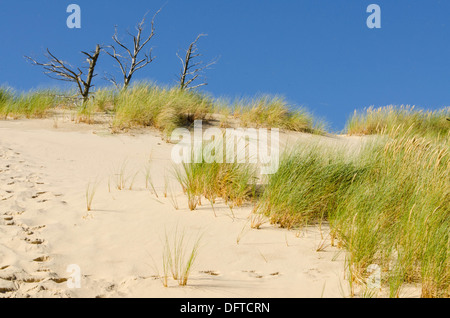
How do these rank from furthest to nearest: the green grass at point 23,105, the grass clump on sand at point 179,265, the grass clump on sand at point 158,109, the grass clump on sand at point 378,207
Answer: the green grass at point 23,105, the grass clump on sand at point 158,109, the grass clump on sand at point 179,265, the grass clump on sand at point 378,207

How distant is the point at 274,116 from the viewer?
11.2m

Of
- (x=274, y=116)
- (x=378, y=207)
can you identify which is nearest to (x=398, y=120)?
(x=274, y=116)

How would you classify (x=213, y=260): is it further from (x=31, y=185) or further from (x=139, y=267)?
(x=31, y=185)

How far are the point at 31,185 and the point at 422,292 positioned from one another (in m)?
5.02

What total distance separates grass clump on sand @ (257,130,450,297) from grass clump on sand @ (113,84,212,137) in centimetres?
525

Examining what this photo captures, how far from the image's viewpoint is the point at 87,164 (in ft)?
24.0

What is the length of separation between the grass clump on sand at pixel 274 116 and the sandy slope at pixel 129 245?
195 inches

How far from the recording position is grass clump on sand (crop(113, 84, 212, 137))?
9852 mm

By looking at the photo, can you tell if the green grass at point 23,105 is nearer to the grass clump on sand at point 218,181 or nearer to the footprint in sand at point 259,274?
the grass clump on sand at point 218,181

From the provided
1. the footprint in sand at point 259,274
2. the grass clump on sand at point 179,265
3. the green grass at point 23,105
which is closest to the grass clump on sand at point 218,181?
the grass clump on sand at point 179,265

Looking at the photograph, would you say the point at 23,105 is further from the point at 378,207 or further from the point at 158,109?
the point at 378,207

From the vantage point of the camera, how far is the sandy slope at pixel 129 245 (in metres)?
3.00

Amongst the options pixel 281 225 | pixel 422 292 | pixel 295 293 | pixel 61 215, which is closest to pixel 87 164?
pixel 61 215

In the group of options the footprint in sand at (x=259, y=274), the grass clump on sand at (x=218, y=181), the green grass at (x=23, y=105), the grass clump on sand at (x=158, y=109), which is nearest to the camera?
the footprint in sand at (x=259, y=274)
